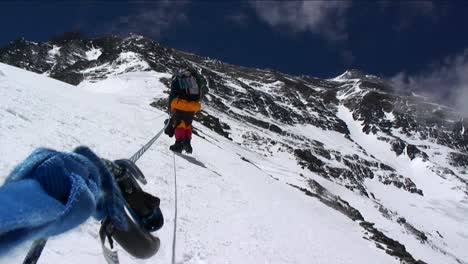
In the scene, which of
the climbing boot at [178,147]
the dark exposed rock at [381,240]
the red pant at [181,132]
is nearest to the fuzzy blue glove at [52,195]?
the climbing boot at [178,147]

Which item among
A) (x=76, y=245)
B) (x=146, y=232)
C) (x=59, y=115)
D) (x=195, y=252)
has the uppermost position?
(x=146, y=232)

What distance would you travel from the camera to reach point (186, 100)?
12211mm

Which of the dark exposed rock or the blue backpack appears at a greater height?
the blue backpack

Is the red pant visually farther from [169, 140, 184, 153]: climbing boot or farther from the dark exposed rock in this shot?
the dark exposed rock

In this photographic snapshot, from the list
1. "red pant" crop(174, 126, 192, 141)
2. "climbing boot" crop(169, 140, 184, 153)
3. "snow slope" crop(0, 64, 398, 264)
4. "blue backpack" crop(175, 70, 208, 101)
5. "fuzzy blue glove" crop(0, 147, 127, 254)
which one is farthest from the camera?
"red pant" crop(174, 126, 192, 141)

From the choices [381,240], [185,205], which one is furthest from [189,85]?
[381,240]

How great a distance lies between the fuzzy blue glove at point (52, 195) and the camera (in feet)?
3.97

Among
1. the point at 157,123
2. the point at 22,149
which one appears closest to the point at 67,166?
the point at 22,149

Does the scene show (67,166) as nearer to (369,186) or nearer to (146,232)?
(146,232)

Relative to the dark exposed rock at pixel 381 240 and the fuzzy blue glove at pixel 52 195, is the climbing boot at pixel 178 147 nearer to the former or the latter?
the dark exposed rock at pixel 381 240

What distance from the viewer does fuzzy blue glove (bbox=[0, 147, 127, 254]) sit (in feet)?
3.97

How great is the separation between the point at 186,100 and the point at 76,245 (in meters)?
7.90

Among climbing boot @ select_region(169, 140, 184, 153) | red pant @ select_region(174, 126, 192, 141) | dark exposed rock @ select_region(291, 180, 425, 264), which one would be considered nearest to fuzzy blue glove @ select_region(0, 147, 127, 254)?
climbing boot @ select_region(169, 140, 184, 153)

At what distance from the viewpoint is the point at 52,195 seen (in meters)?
1.46
